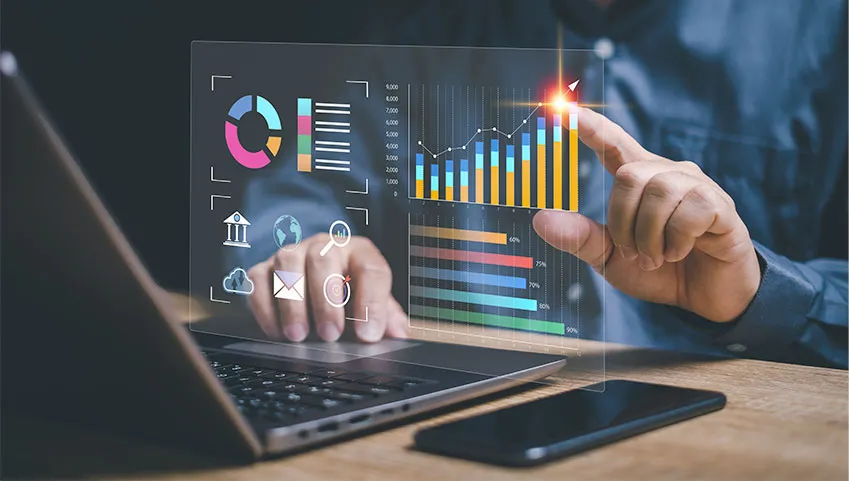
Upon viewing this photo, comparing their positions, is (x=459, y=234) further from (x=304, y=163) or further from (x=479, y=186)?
(x=304, y=163)

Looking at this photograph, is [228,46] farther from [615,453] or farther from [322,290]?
[615,453]

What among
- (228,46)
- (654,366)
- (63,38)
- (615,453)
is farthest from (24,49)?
(615,453)

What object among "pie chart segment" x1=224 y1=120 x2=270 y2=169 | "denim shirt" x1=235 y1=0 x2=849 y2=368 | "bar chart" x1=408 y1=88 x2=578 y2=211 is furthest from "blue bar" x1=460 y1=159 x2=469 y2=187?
"denim shirt" x1=235 y1=0 x2=849 y2=368

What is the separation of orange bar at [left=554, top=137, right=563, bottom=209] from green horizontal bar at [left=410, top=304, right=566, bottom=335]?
0.31 ft

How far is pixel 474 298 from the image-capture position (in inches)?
35.0

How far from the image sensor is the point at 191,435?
0.72 m

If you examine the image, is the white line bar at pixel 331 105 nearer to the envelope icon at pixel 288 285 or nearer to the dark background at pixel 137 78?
the envelope icon at pixel 288 285

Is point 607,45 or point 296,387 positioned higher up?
point 607,45

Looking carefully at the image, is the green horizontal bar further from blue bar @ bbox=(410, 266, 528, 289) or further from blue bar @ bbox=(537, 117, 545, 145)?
blue bar @ bbox=(537, 117, 545, 145)

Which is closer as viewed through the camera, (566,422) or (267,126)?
(566,422)

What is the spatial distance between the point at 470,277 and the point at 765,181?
2.67ft

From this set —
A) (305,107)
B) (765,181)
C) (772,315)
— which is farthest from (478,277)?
(765,181)

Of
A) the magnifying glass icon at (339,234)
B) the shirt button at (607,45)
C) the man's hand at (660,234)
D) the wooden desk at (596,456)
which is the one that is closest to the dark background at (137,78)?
the shirt button at (607,45)

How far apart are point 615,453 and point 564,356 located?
16cm
